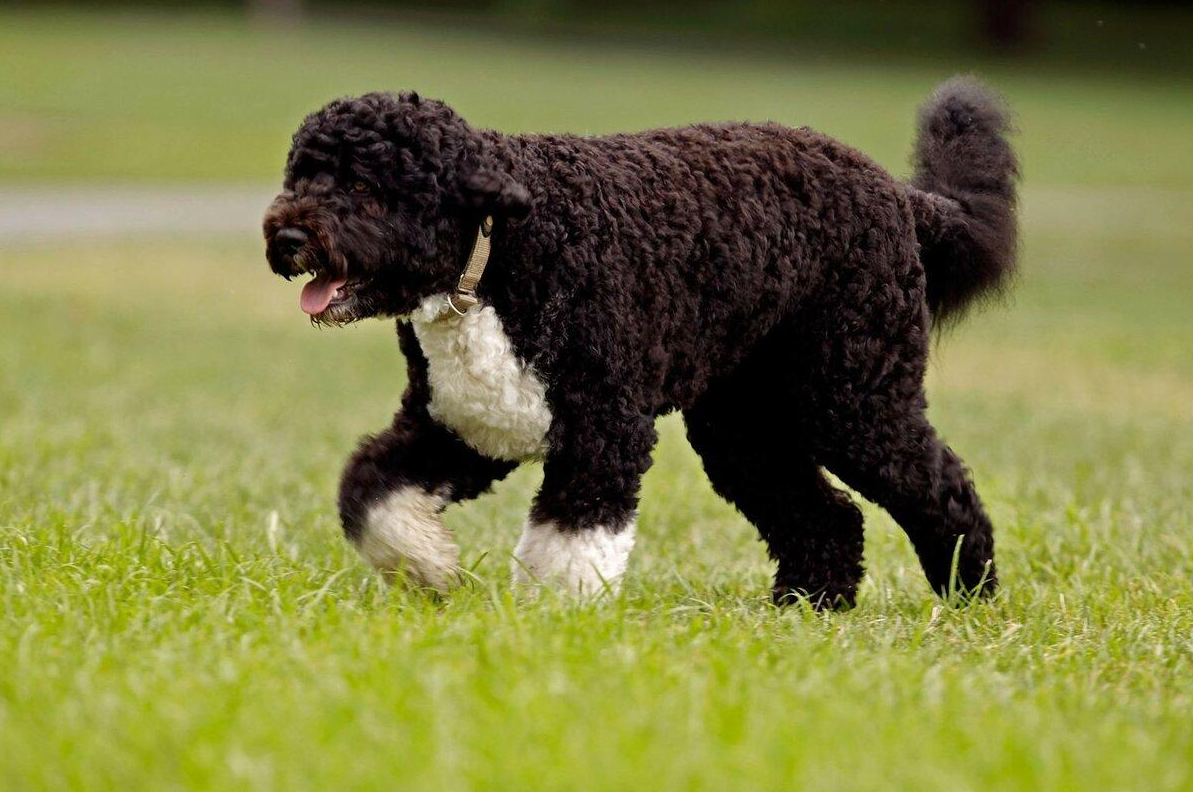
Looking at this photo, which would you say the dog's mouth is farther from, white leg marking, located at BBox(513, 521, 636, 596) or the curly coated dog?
white leg marking, located at BBox(513, 521, 636, 596)

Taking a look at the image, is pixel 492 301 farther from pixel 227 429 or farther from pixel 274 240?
pixel 227 429

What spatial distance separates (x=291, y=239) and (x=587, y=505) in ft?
3.74

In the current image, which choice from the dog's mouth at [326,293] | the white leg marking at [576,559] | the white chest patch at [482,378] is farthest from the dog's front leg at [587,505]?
the dog's mouth at [326,293]

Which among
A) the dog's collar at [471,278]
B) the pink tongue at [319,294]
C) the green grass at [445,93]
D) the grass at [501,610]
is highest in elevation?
the dog's collar at [471,278]

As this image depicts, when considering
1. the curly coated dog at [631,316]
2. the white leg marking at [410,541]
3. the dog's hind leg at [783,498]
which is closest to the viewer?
the curly coated dog at [631,316]

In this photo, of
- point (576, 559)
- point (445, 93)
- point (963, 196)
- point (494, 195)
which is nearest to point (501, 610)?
point (576, 559)

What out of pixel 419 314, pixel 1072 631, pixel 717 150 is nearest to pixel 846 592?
pixel 1072 631

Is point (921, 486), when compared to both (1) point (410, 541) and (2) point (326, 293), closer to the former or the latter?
(1) point (410, 541)

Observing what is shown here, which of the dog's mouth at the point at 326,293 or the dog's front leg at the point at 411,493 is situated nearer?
the dog's mouth at the point at 326,293

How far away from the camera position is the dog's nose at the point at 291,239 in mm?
4656

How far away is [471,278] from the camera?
190 inches

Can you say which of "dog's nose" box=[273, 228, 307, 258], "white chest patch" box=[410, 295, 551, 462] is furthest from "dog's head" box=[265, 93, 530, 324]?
"white chest patch" box=[410, 295, 551, 462]

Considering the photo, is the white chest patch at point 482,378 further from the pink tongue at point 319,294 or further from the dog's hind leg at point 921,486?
the dog's hind leg at point 921,486

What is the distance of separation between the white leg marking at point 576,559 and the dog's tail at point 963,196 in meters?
1.76
